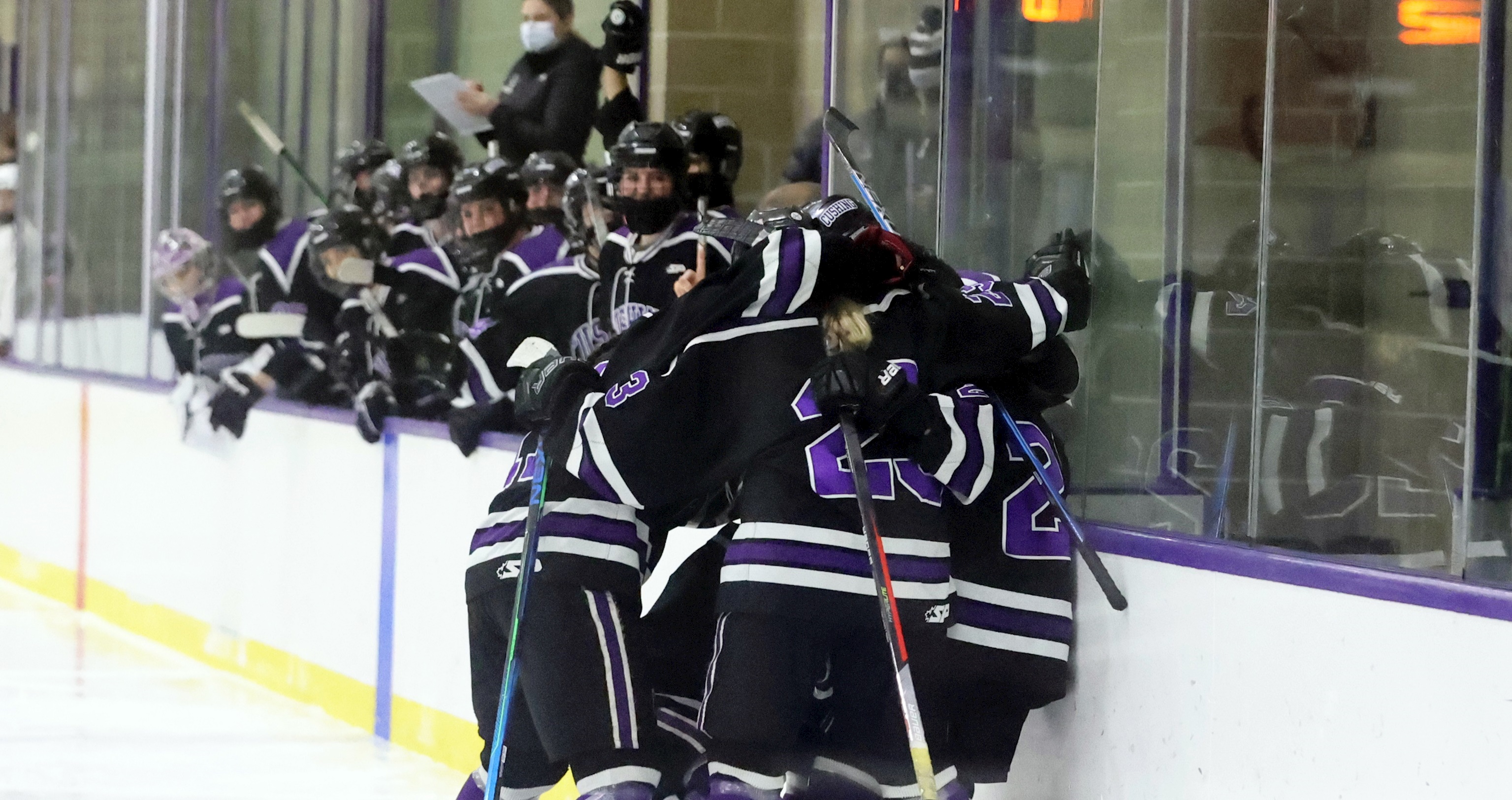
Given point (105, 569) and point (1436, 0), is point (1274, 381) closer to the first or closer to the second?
point (1436, 0)

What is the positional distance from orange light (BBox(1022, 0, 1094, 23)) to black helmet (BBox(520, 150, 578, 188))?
163cm

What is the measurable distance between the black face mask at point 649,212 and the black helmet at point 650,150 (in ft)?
0.14

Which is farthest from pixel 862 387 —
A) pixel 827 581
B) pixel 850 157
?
pixel 850 157

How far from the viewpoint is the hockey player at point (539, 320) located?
165 inches

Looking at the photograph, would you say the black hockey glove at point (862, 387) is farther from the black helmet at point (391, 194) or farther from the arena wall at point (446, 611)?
the black helmet at point (391, 194)

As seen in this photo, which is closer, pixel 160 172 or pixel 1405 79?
pixel 1405 79

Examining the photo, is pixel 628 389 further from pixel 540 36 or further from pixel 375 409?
pixel 540 36

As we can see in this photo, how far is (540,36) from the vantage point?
18.0ft

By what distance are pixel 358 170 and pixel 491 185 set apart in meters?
1.31

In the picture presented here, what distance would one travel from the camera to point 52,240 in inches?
327

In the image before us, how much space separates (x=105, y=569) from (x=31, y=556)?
875mm

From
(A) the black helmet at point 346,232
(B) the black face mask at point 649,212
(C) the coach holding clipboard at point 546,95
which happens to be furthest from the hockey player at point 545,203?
(B) the black face mask at point 649,212

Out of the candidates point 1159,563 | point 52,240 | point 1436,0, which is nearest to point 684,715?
point 1159,563

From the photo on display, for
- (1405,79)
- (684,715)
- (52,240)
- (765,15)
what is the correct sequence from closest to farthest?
(1405,79) < (684,715) < (765,15) < (52,240)
